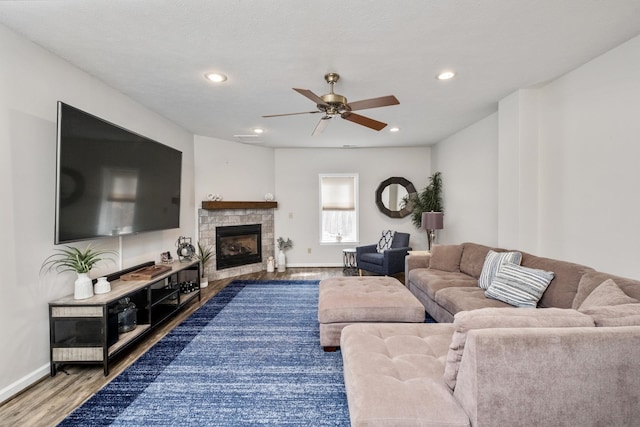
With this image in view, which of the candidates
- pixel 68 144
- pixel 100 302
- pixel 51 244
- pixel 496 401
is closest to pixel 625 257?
pixel 496 401

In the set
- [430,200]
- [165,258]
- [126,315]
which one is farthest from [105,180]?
[430,200]

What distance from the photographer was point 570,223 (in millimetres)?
2672

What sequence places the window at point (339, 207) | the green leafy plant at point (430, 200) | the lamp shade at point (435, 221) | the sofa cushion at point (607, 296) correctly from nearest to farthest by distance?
the sofa cushion at point (607, 296), the lamp shade at point (435, 221), the green leafy plant at point (430, 200), the window at point (339, 207)

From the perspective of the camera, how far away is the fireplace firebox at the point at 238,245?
16.6 ft

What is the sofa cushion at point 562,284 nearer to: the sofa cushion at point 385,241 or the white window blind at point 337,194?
the sofa cushion at point 385,241

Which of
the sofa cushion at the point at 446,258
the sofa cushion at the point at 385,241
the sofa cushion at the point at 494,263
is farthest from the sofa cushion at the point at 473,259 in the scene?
the sofa cushion at the point at 385,241

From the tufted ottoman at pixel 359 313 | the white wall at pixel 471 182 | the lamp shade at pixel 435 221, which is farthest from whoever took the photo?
the lamp shade at pixel 435 221

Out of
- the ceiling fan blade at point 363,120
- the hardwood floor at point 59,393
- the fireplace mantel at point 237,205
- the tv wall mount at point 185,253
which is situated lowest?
the hardwood floor at point 59,393

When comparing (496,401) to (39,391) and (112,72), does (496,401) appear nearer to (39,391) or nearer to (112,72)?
(39,391)

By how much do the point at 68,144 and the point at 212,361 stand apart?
6.68 ft

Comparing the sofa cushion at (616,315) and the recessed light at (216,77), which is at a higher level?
the recessed light at (216,77)

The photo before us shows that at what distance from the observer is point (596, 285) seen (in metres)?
1.84

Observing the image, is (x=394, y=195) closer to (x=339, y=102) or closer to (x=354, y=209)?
(x=354, y=209)

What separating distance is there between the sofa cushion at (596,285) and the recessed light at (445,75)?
198cm
